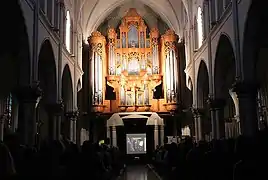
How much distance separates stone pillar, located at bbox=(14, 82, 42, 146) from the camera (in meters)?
16.6

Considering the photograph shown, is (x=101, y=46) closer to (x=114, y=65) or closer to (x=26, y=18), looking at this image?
(x=114, y=65)

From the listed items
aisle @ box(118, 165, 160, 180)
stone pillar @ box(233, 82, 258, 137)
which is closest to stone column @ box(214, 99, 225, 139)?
aisle @ box(118, 165, 160, 180)

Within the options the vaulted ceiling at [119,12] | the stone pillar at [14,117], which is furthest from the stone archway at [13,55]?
the vaulted ceiling at [119,12]

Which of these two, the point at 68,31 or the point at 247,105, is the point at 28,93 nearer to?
the point at 247,105

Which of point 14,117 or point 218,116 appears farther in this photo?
point 14,117

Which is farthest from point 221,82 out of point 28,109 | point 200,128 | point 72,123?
point 72,123

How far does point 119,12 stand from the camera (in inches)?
1463

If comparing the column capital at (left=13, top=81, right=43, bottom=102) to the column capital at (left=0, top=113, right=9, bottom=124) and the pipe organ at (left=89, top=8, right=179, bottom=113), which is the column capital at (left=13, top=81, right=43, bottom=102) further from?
the pipe organ at (left=89, top=8, right=179, bottom=113)

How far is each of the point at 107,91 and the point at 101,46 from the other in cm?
381

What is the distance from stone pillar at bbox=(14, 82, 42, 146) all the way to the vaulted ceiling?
50.7 feet

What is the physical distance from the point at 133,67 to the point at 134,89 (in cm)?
211

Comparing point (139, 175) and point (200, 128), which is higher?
point (200, 128)

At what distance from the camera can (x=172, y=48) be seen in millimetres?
34125

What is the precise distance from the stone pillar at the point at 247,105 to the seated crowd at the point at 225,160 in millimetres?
3307
